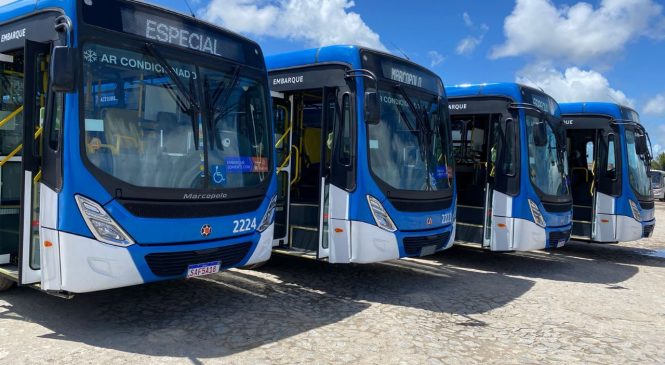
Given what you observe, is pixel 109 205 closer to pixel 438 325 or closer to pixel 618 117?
pixel 438 325

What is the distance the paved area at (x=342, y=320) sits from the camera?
15.4 feet

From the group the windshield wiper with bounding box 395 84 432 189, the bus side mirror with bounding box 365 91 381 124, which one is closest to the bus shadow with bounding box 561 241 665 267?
the windshield wiper with bounding box 395 84 432 189

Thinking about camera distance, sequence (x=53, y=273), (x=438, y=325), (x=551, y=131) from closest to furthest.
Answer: (x=53, y=273)
(x=438, y=325)
(x=551, y=131)

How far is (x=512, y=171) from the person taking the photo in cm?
873

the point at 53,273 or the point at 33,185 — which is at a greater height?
the point at 33,185

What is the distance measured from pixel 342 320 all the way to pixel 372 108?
235 cm

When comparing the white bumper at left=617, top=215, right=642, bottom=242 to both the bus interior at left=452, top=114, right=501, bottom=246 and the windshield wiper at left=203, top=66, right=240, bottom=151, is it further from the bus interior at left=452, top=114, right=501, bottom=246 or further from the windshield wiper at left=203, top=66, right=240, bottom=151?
the windshield wiper at left=203, top=66, right=240, bottom=151

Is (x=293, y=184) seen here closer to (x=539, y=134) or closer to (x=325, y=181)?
(x=325, y=181)

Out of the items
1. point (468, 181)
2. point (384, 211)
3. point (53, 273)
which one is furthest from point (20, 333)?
point (468, 181)

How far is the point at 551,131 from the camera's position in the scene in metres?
9.49

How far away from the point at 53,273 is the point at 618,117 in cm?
1009

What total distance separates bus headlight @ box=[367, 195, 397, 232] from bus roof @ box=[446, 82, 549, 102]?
3.59 meters

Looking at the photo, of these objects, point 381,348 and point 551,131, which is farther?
point 551,131

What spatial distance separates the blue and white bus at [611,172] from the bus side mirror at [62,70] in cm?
954
